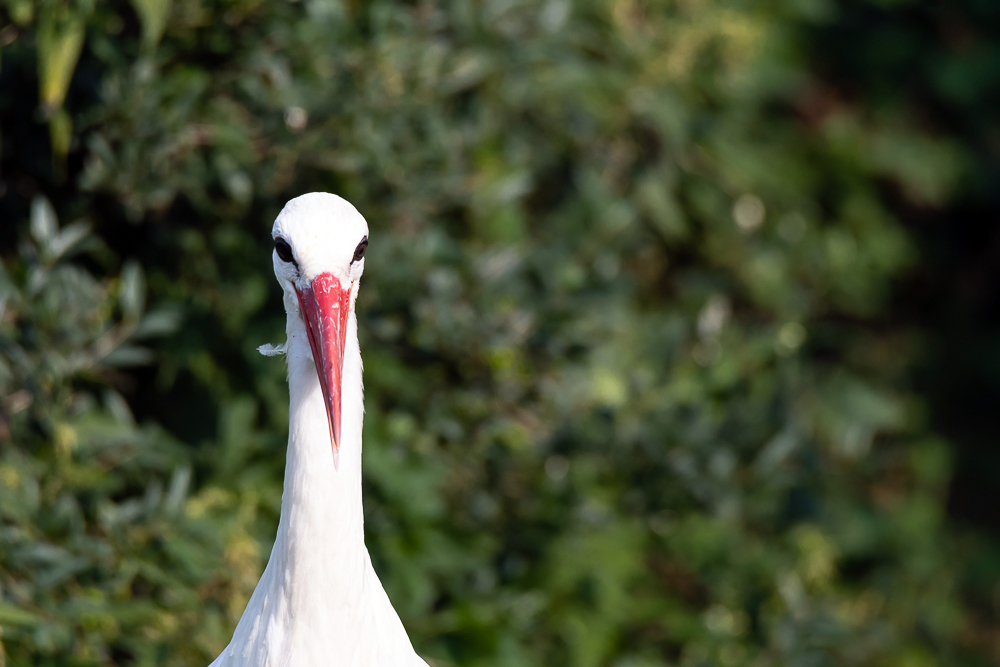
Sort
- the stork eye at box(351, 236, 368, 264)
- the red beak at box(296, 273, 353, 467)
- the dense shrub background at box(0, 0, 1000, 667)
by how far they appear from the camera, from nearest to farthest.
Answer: the red beak at box(296, 273, 353, 467) → the stork eye at box(351, 236, 368, 264) → the dense shrub background at box(0, 0, 1000, 667)

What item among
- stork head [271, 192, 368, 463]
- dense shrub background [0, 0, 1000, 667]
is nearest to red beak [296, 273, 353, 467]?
stork head [271, 192, 368, 463]

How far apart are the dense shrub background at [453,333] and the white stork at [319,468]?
706mm

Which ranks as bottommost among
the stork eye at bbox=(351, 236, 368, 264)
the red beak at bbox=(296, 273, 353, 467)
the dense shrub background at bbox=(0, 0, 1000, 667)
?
the red beak at bbox=(296, 273, 353, 467)

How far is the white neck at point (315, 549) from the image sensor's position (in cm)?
176

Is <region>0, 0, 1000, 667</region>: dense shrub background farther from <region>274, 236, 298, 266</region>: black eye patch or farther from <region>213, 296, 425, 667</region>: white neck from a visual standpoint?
<region>274, 236, 298, 266</region>: black eye patch

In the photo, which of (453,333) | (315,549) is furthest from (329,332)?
(453,333)

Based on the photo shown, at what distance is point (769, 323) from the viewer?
13.3 ft

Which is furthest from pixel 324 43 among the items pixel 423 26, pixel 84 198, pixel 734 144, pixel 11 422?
pixel 734 144

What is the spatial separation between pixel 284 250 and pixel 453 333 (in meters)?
1.25

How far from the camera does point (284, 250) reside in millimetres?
1718

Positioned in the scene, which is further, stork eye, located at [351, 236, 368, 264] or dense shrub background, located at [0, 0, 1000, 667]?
dense shrub background, located at [0, 0, 1000, 667]

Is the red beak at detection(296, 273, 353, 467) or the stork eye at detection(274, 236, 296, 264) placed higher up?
the stork eye at detection(274, 236, 296, 264)

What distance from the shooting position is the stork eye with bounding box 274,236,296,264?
1701mm

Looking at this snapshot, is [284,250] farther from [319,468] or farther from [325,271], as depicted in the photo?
[319,468]
